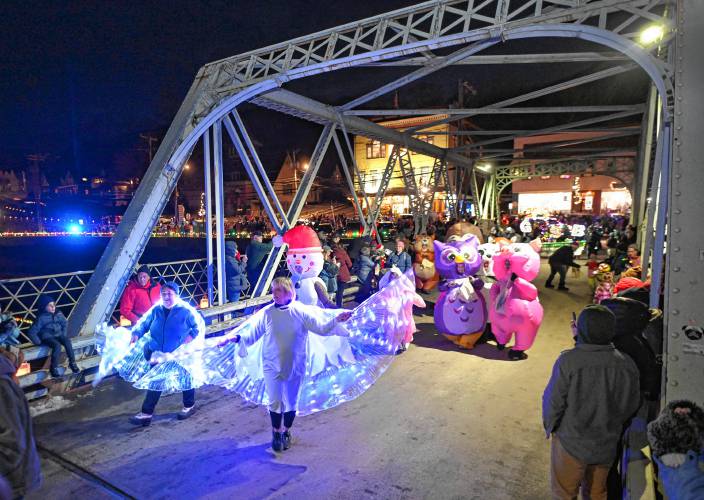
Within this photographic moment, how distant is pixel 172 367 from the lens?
14.5ft

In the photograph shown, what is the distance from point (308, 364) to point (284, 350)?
60 centimetres

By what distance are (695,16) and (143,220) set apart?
637cm

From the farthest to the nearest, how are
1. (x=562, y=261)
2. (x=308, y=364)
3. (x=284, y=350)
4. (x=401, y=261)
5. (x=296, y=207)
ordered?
1. (x=562, y=261)
2. (x=296, y=207)
3. (x=401, y=261)
4. (x=308, y=364)
5. (x=284, y=350)

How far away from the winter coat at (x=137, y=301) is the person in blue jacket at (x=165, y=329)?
6.54 feet

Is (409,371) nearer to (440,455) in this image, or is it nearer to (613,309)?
(440,455)

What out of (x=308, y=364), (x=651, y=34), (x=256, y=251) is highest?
(x=651, y=34)

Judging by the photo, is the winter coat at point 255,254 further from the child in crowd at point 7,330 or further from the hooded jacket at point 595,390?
the hooded jacket at point 595,390

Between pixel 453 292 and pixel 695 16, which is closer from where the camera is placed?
pixel 695 16

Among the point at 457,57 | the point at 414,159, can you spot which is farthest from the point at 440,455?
the point at 414,159

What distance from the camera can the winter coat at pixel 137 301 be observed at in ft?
20.8

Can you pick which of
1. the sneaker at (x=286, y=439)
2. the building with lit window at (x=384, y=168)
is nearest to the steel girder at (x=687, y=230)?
the sneaker at (x=286, y=439)

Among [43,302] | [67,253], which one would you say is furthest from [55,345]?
[67,253]

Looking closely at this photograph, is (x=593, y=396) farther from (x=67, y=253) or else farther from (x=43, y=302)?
(x=67, y=253)

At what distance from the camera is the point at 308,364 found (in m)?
4.33
